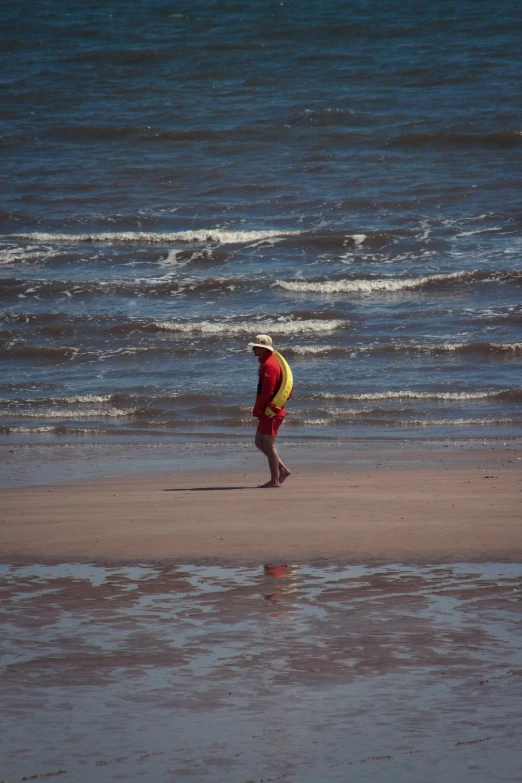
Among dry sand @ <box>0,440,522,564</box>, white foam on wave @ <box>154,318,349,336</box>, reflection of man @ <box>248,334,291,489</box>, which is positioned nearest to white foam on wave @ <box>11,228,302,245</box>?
white foam on wave @ <box>154,318,349,336</box>

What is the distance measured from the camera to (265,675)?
4.45m

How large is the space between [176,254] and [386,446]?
1459cm

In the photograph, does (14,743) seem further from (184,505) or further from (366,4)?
(366,4)

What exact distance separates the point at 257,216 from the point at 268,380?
1937 cm

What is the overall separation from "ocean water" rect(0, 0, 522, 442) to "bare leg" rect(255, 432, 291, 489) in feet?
13.5

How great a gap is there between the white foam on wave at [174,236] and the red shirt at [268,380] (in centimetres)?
1746

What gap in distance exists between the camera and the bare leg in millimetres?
9625

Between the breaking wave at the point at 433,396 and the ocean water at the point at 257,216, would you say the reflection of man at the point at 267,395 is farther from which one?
the breaking wave at the point at 433,396

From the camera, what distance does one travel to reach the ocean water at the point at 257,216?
54.7 feet

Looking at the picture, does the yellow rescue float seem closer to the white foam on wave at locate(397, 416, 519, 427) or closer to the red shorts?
the red shorts

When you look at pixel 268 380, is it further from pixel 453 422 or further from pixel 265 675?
pixel 265 675

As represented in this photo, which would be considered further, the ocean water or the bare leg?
the ocean water

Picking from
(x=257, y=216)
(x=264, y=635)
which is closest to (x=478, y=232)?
(x=257, y=216)

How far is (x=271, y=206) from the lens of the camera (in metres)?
29.3
